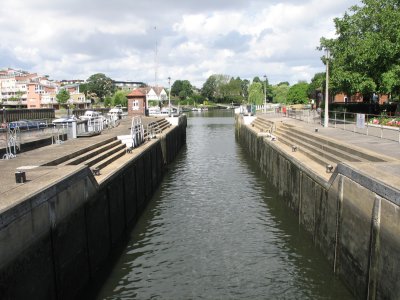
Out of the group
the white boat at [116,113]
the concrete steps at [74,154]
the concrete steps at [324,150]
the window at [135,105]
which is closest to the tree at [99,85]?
the white boat at [116,113]

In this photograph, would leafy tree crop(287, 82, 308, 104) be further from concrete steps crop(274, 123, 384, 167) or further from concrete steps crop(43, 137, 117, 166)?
concrete steps crop(43, 137, 117, 166)

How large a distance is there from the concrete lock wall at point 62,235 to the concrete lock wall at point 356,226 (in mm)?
7882

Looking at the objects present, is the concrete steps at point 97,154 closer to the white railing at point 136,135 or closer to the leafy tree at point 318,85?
the white railing at point 136,135

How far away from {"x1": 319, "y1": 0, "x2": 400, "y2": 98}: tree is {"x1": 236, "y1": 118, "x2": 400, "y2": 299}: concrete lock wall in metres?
18.7

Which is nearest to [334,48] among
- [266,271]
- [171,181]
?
[171,181]

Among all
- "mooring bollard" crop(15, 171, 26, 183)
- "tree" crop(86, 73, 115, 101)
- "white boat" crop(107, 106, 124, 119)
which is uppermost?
"tree" crop(86, 73, 115, 101)

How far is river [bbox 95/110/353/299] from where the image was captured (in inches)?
498

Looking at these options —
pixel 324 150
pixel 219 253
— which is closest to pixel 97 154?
pixel 219 253

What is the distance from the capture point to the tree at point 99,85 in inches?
7357

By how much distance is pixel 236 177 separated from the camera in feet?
102

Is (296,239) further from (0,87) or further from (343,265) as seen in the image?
(0,87)

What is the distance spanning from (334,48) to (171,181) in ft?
65.2

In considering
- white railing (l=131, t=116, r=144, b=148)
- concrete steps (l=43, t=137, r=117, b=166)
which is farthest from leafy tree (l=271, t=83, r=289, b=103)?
concrete steps (l=43, t=137, r=117, b=166)

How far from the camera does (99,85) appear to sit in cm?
18688
